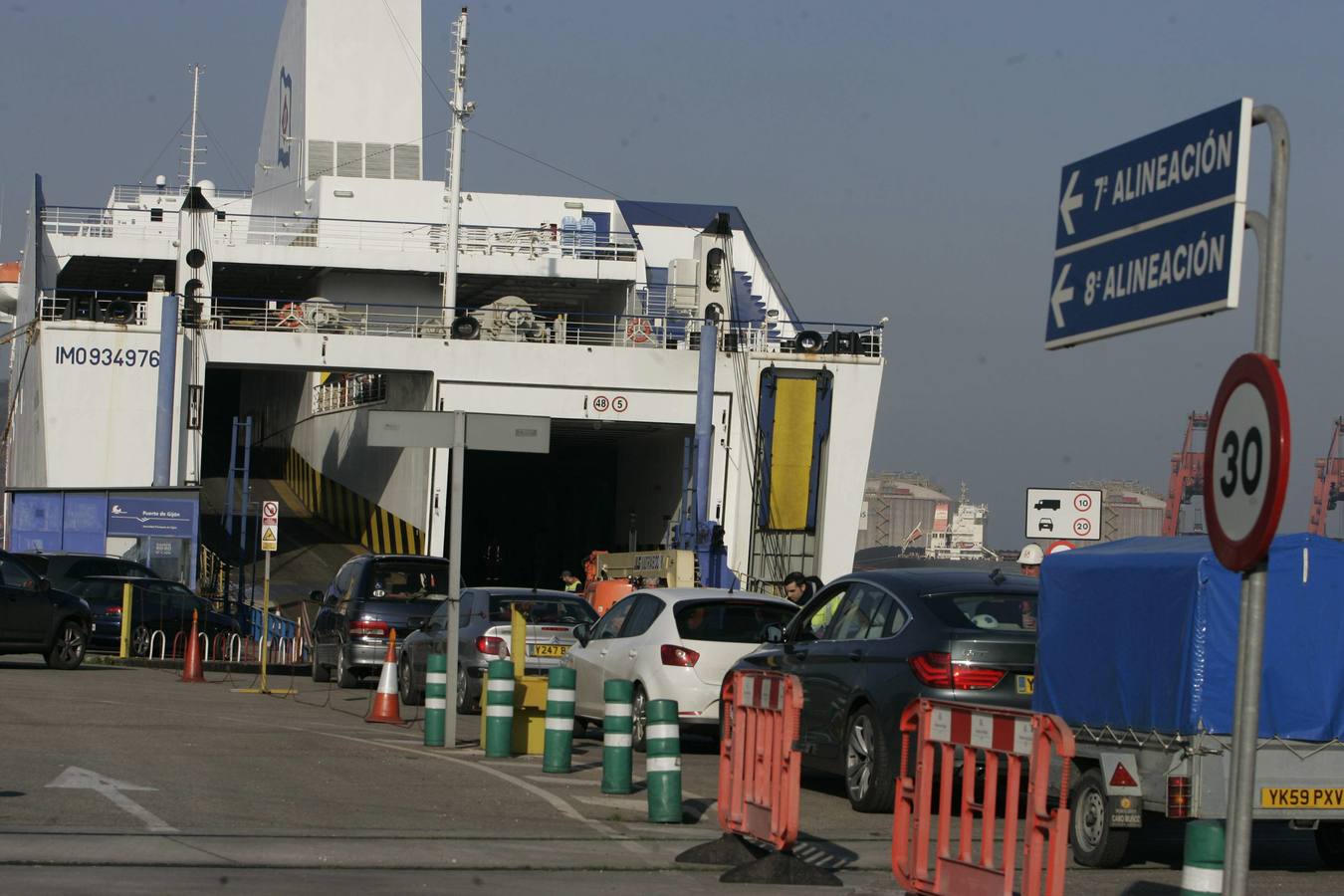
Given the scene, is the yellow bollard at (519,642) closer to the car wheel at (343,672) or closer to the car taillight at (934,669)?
the car taillight at (934,669)

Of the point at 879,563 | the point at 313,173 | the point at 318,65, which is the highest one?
the point at 318,65

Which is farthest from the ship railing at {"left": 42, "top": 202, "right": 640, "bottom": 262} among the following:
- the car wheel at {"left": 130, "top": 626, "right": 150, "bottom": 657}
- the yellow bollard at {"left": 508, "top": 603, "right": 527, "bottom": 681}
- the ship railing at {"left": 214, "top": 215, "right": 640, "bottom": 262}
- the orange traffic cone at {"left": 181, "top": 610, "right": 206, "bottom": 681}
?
the yellow bollard at {"left": 508, "top": 603, "right": 527, "bottom": 681}

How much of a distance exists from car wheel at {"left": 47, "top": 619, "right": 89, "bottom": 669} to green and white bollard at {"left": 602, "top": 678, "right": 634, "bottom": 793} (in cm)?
1334

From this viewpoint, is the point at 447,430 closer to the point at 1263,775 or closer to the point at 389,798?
the point at 389,798

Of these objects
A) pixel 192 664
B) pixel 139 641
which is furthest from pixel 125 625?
pixel 192 664

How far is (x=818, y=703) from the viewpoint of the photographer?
12.6m

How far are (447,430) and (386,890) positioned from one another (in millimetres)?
7213

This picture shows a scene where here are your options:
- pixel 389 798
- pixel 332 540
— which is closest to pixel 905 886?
pixel 389 798

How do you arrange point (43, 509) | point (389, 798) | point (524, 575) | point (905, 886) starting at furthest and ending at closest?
point (524, 575)
point (43, 509)
point (389, 798)
point (905, 886)

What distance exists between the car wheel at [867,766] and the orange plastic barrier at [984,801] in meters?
3.43

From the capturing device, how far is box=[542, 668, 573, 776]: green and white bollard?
1279 centimetres

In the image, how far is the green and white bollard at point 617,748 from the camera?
11.5 metres

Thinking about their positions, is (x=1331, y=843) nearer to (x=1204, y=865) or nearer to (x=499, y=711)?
(x=1204, y=865)

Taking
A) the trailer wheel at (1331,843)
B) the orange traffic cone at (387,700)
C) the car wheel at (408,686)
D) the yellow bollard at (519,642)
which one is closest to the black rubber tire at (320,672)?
the car wheel at (408,686)
